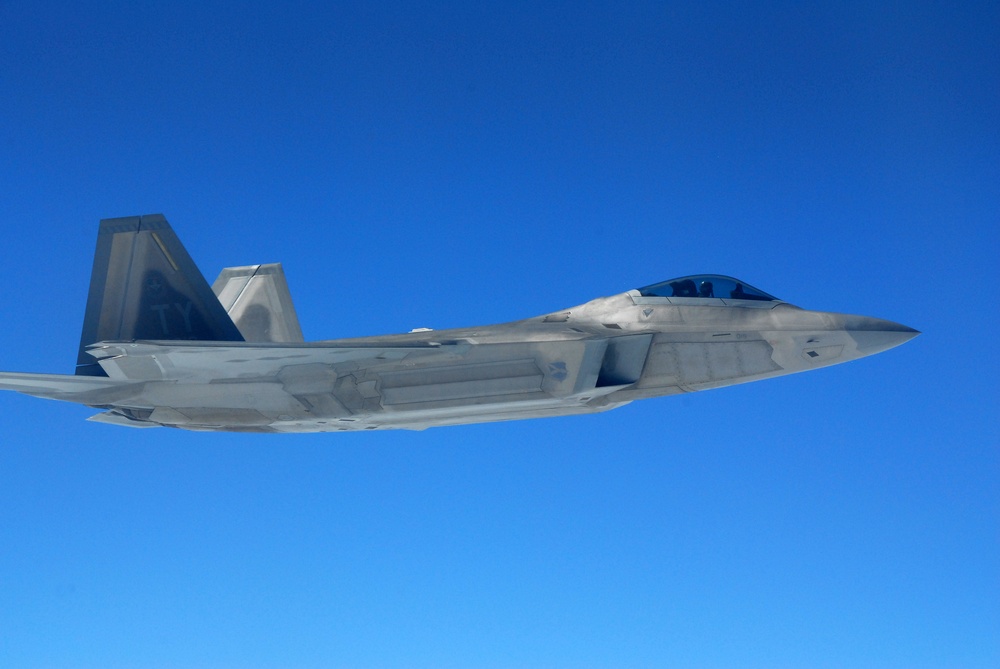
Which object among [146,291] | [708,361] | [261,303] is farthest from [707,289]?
[261,303]

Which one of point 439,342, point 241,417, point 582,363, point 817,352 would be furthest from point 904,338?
point 241,417

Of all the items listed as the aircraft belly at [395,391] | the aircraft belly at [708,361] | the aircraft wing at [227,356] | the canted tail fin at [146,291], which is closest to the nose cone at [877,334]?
the aircraft belly at [708,361]

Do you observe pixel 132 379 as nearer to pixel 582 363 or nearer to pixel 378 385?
pixel 378 385

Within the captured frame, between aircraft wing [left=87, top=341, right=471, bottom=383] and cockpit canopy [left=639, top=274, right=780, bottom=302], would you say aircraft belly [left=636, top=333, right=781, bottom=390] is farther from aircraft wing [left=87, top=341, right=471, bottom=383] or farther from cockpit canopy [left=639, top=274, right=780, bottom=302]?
aircraft wing [left=87, top=341, right=471, bottom=383]

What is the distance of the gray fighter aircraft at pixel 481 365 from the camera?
11977mm

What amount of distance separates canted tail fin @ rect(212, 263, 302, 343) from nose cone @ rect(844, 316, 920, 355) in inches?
468

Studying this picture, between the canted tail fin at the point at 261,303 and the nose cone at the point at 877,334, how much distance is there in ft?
39.0

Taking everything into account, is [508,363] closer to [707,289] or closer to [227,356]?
[707,289]

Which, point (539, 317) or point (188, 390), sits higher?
point (539, 317)

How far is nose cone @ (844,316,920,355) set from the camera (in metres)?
11.8

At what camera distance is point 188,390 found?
42.4 feet

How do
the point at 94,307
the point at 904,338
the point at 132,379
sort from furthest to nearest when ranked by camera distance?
the point at 94,307 → the point at 132,379 → the point at 904,338

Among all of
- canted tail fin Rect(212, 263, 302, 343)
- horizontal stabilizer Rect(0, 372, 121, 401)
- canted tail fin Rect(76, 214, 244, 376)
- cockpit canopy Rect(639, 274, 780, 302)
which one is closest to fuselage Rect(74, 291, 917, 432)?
cockpit canopy Rect(639, 274, 780, 302)

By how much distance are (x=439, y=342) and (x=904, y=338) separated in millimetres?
6482
